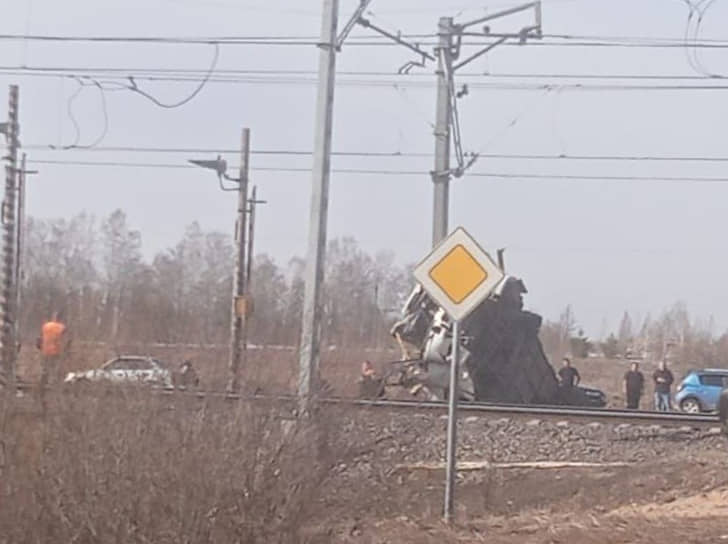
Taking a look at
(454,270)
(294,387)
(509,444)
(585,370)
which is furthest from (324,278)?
(585,370)

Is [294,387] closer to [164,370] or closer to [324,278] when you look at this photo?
[164,370]

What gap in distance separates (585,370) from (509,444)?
39.7 m

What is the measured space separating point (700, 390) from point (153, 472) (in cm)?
3181

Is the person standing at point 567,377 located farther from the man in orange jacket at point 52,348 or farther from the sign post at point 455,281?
the man in orange jacket at point 52,348

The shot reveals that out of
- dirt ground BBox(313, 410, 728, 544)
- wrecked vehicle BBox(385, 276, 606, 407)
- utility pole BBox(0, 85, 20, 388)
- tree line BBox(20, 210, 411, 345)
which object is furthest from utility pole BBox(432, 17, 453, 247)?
tree line BBox(20, 210, 411, 345)

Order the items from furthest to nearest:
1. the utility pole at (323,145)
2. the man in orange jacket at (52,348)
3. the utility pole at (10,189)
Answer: the utility pole at (10,189) → the utility pole at (323,145) → the man in orange jacket at (52,348)

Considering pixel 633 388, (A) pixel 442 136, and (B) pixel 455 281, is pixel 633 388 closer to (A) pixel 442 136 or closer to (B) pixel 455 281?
(A) pixel 442 136

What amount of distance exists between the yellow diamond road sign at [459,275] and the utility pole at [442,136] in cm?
1797

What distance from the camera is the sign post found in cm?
1196

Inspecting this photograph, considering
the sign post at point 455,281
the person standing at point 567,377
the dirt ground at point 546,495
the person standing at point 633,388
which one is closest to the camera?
the dirt ground at point 546,495

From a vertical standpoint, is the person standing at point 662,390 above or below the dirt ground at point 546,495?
above

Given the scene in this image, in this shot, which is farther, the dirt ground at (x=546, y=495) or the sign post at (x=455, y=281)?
the sign post at (x=455, y=281)

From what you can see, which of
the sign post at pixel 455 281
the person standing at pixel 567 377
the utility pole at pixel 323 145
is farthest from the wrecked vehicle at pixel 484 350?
the sign post at pixel 455 281

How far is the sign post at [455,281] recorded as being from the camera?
1196 cm
